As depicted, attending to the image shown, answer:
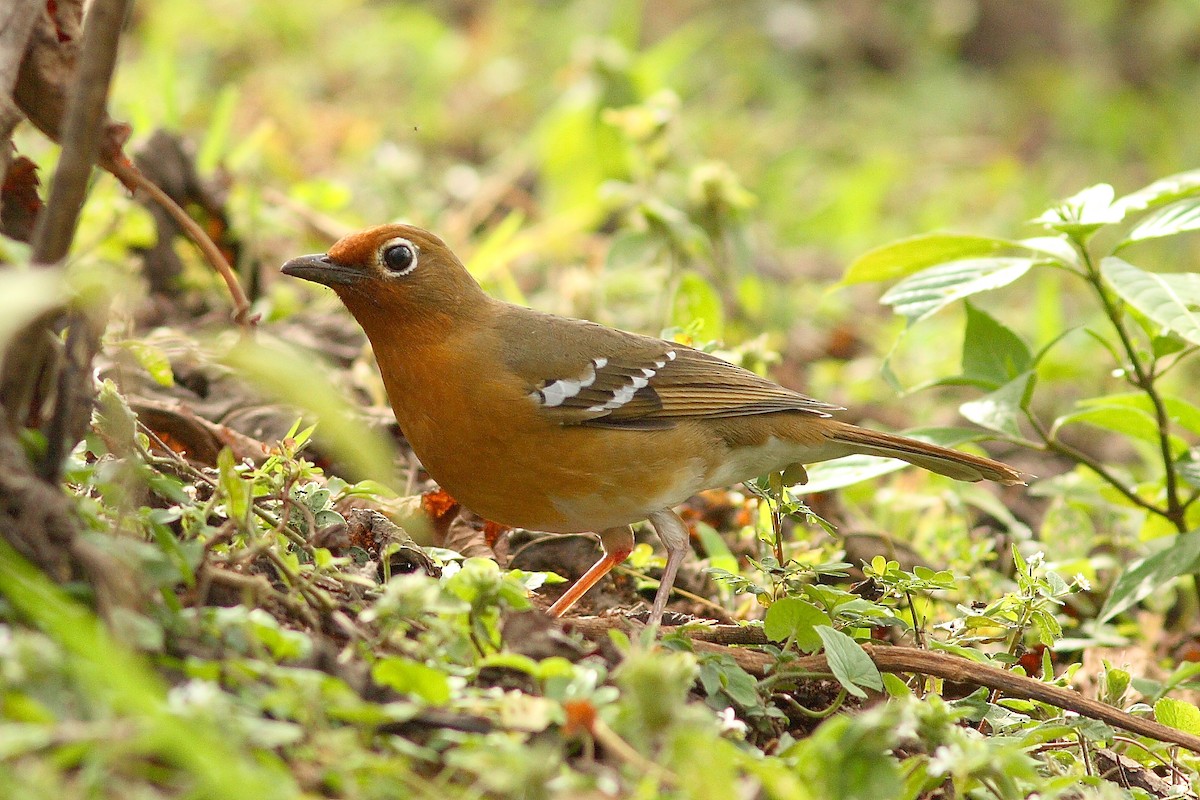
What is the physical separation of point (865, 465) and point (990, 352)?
0.58 meters

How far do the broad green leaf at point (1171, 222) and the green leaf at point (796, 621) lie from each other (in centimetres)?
163

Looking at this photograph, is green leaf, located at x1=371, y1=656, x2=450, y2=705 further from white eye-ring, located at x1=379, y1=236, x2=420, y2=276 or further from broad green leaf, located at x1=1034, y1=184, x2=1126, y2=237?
broad green leaf, located at x1=1034, y1=184, x2=1126, y2=237

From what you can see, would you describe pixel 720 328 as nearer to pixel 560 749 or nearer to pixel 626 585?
pixel 626 585

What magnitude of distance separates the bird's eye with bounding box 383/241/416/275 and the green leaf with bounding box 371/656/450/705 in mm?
1910

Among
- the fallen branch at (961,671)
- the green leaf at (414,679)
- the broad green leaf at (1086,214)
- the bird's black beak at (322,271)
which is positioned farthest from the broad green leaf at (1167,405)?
the green leaf at (414,679)

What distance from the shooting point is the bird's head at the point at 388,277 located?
3.96 metres

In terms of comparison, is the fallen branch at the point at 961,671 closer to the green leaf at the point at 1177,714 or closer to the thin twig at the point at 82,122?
the green leaf at the point at 1177,714

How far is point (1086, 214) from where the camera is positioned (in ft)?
12.5

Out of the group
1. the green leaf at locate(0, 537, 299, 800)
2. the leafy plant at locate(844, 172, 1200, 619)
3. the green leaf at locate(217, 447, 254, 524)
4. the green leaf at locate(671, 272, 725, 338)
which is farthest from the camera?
the green leaf at locate(671, 272, 725, 338)

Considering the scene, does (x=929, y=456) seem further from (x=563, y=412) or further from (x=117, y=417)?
(x=117, y=417)

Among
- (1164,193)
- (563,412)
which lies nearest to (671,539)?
(563,412)

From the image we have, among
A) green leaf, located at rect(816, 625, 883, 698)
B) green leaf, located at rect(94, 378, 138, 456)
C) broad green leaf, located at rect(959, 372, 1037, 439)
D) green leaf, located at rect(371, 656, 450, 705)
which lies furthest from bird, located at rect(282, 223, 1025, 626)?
green leaf, located at rect(371, 656, 450, 705)

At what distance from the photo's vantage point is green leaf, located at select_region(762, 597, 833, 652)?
3.04 m

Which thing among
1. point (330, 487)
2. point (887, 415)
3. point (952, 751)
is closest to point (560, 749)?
point (952, 751)
